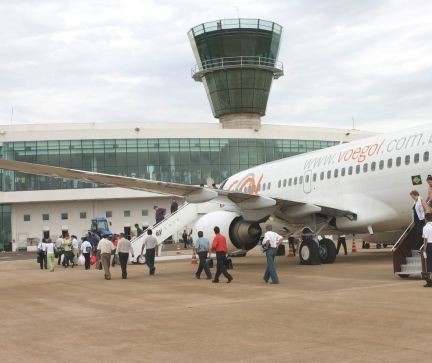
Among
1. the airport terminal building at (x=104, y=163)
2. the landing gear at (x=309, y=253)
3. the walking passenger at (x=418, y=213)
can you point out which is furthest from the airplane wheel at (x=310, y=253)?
the airport terminal building at (x=104, y=163)

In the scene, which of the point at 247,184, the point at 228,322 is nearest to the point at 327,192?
the point at 247,184

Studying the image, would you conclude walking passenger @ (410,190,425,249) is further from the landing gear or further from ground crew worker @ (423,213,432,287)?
the landing gear

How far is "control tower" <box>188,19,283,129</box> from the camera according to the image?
2571 inches

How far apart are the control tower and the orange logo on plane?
39.6 meters

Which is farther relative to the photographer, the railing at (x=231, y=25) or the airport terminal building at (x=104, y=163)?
the railing at (x=231, y=25)

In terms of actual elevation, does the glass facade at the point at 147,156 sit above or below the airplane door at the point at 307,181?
above

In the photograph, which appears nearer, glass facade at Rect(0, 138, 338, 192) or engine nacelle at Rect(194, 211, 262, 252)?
engine nacelle at Rect(194, 211, 262, 252)

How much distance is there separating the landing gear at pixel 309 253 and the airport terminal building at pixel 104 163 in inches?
1555

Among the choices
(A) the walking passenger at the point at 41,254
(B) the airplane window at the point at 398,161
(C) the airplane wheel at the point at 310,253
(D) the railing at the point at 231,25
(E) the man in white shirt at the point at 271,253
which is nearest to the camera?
(E) the man in white shirt at the point at 271,253

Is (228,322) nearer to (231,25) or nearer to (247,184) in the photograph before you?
(247,184)

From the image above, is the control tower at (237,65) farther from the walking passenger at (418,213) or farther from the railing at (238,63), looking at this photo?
the walking passenger at (418,213)

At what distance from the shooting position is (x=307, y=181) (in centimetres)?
2172

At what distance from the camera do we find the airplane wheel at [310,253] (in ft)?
66.0

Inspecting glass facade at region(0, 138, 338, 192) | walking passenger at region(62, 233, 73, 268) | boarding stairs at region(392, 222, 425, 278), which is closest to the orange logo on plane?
walking passenger at region(62, 233, 73, 268)
